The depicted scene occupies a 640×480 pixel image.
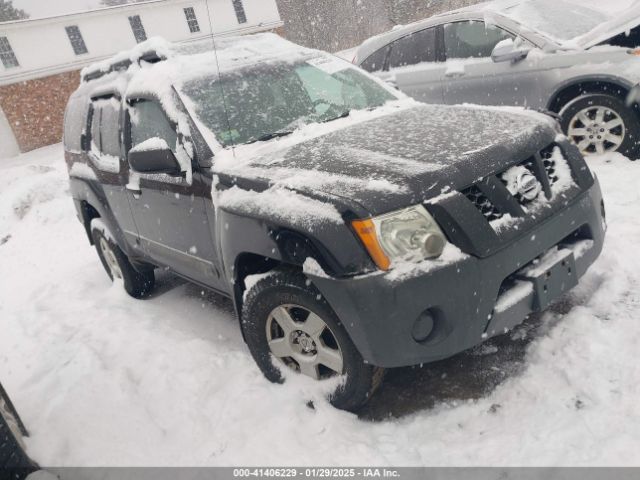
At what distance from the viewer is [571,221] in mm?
2480

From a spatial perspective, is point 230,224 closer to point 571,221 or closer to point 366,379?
point 366,379

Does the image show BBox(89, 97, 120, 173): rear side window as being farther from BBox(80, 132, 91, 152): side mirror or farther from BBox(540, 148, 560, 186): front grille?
BBox(540, 148, 560, 186): front grille

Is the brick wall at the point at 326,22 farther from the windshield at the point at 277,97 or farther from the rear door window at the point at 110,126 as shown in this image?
the windshield at the point at 277,97

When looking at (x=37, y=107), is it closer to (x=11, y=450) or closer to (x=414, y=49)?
(x=414, y=49)

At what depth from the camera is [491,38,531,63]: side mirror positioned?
4816mm

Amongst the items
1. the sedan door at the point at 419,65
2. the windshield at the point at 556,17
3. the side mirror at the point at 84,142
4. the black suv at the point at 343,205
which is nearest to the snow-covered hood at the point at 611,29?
A: the windshield at the point at 556,17

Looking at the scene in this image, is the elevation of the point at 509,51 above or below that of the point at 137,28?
below

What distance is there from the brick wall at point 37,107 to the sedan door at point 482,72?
2263cm

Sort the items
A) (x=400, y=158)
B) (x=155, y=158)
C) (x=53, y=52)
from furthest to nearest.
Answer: (x=53, y=52) < (x=155, y=158) < (x=400, y=158)

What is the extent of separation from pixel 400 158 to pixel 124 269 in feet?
10.7

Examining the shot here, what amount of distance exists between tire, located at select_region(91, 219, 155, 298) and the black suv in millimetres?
906

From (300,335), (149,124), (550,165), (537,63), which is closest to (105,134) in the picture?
(149,124)

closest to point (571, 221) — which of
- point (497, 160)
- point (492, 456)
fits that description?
point (497, 160)

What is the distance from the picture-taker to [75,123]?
470cm
